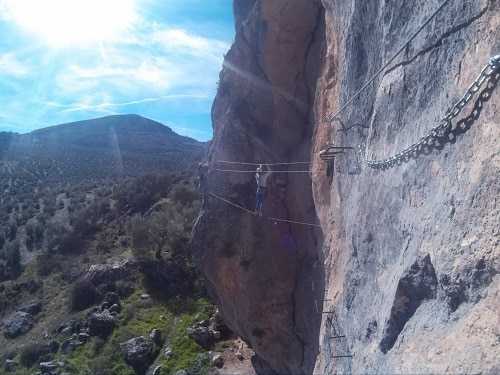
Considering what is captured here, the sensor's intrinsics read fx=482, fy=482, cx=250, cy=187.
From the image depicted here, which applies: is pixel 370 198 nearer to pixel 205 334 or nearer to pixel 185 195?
pixel 205 334

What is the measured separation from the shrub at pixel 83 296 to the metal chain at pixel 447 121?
2236 cm

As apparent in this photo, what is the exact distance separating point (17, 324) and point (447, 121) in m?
25.3

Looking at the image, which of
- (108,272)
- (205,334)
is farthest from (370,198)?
(108,272)

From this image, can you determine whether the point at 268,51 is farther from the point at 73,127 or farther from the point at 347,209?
the point at 73,127

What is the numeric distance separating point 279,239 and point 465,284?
9659 millimetres

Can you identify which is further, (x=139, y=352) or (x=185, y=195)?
(x=185, y=195)

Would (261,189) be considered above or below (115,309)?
above

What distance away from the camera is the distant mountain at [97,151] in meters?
61.2

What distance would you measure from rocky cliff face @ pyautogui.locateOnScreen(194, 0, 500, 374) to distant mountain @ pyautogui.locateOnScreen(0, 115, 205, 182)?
46.0 meters

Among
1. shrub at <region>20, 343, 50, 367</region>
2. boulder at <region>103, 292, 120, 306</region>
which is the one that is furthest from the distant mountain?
shrub at <region>20, 343, 50, 367</region>

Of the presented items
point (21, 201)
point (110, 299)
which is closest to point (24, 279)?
point (110, 299)

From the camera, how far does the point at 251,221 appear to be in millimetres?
13664

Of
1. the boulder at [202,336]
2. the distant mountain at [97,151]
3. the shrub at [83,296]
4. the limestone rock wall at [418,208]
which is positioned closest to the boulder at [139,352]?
the boulder at [202,336]

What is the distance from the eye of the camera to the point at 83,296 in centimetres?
2477
